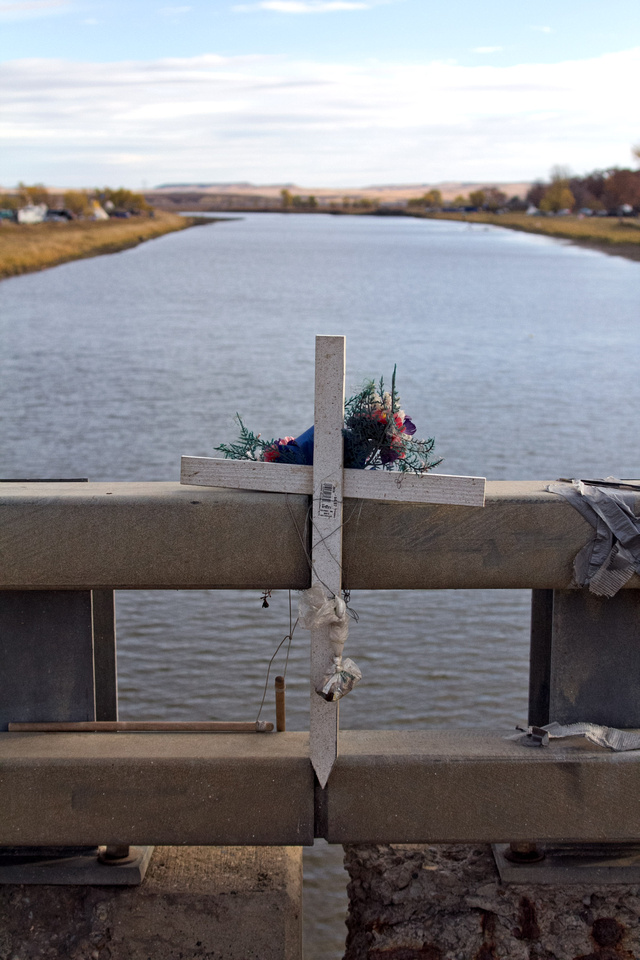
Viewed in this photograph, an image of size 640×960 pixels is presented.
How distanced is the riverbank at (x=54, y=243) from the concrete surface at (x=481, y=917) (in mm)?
48495

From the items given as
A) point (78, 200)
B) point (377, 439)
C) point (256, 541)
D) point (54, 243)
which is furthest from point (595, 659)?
point (78, 200)

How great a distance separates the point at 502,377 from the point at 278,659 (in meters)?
14.6

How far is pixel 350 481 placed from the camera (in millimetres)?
4043

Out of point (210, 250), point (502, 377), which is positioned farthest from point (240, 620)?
point (210, 250)

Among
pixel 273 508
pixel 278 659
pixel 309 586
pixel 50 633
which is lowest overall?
pixel 278 659

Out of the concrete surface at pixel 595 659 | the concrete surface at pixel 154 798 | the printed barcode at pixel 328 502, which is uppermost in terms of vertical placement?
the printed barcode at pixel 328 502

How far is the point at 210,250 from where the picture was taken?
3051 inches

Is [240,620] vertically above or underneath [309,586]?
underneath

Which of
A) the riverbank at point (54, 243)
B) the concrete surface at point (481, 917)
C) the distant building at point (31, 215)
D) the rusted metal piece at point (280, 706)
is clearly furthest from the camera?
the distant building at point (31, 215)

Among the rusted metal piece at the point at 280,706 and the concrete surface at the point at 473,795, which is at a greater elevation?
the rusted metal piece at the point at 280,706

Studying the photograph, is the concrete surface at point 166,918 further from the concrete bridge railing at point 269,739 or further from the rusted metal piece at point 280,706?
the rusted metal piece at point 280,706

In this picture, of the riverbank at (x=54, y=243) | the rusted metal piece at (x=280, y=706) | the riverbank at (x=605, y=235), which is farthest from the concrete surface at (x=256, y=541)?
the riverbank at (x=605, y=235)

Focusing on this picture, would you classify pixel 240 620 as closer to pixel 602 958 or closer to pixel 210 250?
pixel 602 958

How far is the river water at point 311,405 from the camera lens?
7.08 meters
